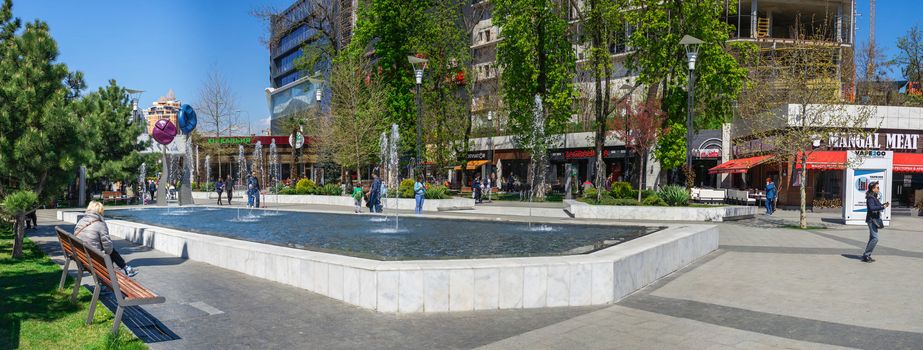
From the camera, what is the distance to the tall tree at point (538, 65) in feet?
95.8

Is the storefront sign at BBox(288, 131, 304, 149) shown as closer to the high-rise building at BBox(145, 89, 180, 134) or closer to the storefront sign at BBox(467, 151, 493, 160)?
the storefront sign at BBox(467, 151, 493, 160)

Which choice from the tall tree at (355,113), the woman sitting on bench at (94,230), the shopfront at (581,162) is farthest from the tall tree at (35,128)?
the shopfront at (581,162)

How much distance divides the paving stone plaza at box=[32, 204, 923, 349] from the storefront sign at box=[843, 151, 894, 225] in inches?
458

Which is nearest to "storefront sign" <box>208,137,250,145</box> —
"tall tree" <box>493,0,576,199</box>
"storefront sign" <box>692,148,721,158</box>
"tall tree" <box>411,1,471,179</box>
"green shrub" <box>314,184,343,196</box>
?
"tall tree" <box>411,1,471,179</box>

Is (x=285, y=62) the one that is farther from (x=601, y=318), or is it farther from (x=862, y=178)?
(x=601, y=318)

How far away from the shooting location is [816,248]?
13391 mm

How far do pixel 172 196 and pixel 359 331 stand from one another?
38261 mm

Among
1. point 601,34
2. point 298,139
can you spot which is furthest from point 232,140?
point 601,34

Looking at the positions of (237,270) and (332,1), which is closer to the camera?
(237,270)

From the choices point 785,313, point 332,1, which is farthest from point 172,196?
point 785,313

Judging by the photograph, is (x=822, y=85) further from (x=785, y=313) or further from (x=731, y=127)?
(x=731, y=127)

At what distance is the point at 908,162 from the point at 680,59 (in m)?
12.3

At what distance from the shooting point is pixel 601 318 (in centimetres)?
667

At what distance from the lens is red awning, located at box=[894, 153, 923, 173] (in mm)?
28266
